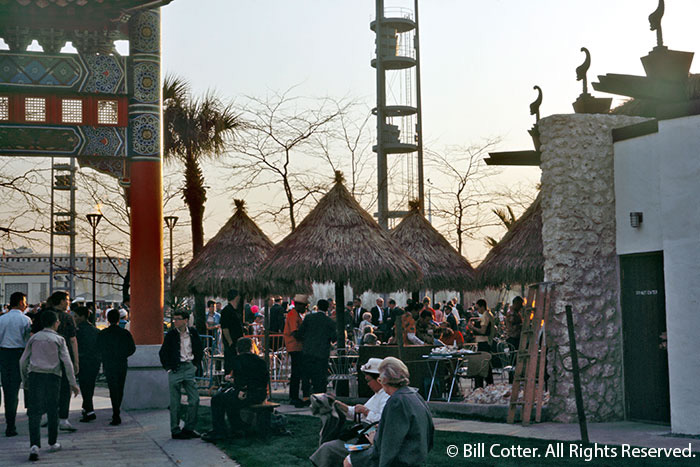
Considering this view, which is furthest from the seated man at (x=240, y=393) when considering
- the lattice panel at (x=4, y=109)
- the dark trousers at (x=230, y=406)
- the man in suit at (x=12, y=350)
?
the lattice panel at (x=4, y=109)

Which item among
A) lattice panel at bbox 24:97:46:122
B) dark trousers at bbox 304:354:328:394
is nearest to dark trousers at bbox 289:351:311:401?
dark trousers at bbox 304:354:328:394

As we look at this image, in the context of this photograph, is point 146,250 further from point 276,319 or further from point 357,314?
point 357,314

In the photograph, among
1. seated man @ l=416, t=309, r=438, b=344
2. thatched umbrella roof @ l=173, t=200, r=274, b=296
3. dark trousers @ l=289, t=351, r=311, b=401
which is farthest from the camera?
thatched umbrella roof @ l=173, t=200, r=274, b=296

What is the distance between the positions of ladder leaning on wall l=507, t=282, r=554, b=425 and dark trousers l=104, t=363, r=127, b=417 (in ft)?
18.7

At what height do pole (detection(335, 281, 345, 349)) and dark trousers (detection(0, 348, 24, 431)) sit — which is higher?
pole (detection(335, 281, 345, 349))

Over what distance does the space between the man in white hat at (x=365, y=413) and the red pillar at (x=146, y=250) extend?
814 centimetres

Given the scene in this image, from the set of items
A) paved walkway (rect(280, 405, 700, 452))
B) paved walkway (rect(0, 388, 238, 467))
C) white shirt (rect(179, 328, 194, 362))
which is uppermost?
white shirt (rect(179, 328, 194, 362))

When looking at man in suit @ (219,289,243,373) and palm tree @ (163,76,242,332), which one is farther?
palm tree @ (163,76,242,332)

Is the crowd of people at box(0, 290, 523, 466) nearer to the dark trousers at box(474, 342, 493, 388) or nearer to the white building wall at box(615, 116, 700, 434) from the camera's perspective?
the dark trousers at box(474, 342, 493, 388)

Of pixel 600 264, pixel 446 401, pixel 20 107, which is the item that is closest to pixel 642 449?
pixel 600 264

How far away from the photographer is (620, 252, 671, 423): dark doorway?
40.5ft

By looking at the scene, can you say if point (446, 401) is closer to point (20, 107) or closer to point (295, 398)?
point (295, 398)

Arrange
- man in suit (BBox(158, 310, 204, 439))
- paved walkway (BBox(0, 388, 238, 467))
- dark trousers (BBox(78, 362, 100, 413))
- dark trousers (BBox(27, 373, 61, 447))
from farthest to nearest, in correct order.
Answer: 1. dark trousers (BBox(78, 362, 100, 413))
2. man in suit (BBox(158, 310, 204, 439))
3. dark trousers (BBox(27, 373, 61, 447))
4. paved walkway (BBox(0, 388, 238, 467))

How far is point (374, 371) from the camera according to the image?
24.6 ft
